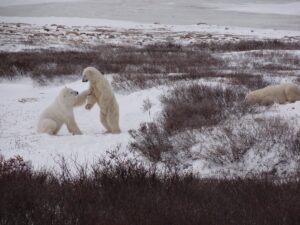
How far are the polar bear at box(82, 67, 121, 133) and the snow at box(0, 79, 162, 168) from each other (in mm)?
380

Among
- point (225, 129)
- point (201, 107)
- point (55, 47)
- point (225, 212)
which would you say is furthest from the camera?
point (55, 47)

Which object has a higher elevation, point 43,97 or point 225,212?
point 225,212

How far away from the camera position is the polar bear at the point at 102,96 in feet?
30.8

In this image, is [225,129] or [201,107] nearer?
[225,129]

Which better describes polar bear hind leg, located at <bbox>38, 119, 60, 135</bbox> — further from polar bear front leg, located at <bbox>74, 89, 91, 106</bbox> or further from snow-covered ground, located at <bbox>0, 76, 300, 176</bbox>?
polar bear front leg, located at <bbox>74, 89, 91, 106</bbox>

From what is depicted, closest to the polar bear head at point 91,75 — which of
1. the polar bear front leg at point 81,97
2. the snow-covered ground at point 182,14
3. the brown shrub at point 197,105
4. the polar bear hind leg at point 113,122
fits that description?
the polar bear front leg at point 81,97

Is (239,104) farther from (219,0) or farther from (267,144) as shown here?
(219,0)

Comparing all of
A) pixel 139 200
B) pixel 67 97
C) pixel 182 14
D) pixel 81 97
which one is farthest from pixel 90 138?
pixel 182 14

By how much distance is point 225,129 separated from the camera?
8039mm

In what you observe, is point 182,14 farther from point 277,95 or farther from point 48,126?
point 48,126

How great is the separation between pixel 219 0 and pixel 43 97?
10733 cm

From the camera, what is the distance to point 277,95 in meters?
10.6

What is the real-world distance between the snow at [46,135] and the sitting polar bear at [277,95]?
2.50 m

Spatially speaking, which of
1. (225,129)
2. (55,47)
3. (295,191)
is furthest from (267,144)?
(55,47)
